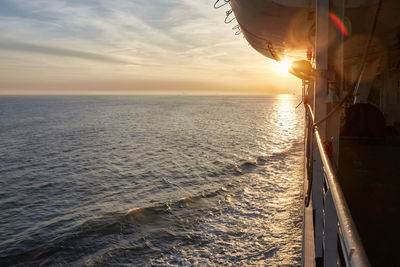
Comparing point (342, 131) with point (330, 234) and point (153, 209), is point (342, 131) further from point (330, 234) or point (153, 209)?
point (330, 234)

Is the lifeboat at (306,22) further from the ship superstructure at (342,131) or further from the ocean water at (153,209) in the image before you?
the ocean water at (153,209)

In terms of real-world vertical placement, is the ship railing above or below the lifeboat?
below

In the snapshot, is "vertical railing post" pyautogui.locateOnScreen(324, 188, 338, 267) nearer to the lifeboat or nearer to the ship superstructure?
the ship superstructure

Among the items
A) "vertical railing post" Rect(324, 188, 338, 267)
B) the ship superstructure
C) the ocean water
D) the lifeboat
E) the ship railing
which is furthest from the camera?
the ocean water

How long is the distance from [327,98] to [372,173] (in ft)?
9.27

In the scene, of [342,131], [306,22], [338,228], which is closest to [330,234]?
[338,228]

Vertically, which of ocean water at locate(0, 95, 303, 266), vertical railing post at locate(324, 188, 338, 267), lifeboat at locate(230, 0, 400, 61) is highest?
lifeboat at locate(230, 0, 400, 61)

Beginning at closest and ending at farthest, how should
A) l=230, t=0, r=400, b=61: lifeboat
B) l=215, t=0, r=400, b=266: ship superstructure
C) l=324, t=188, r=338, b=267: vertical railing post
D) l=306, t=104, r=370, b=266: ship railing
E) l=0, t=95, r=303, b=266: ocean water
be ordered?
l=306, t=104, r=370, b=266: ship railing → l=324, t=188, r=338, b=267: vertical railing post → l=215, t=0, r=400, b=266: ship superstructure → l=230, t=0, r=400, b=61: lifeboat → l=0, t=95, r=303, b=266: ocean water

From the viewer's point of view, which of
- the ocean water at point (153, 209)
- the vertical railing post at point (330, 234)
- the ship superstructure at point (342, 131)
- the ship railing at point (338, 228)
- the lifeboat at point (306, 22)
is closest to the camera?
the ship railing at point (338, 228)

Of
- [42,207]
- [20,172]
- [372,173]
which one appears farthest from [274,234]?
[20,172]

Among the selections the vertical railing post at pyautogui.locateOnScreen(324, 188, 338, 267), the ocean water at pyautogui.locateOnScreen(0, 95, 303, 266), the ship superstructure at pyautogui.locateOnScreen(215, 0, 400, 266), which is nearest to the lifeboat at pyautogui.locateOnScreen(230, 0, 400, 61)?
the ship superstructure at pyautogui.locateOnScreen(215, 0, 400, 266)

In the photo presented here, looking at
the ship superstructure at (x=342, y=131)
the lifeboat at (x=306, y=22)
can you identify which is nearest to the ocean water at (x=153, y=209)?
the ship superstructure at (x=342, y=131)

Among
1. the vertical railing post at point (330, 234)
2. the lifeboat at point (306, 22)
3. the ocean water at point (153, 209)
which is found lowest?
the ocean water at point (153, 209)

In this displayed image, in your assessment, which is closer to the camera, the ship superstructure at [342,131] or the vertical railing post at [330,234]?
the vertical railing post at [330,234]
